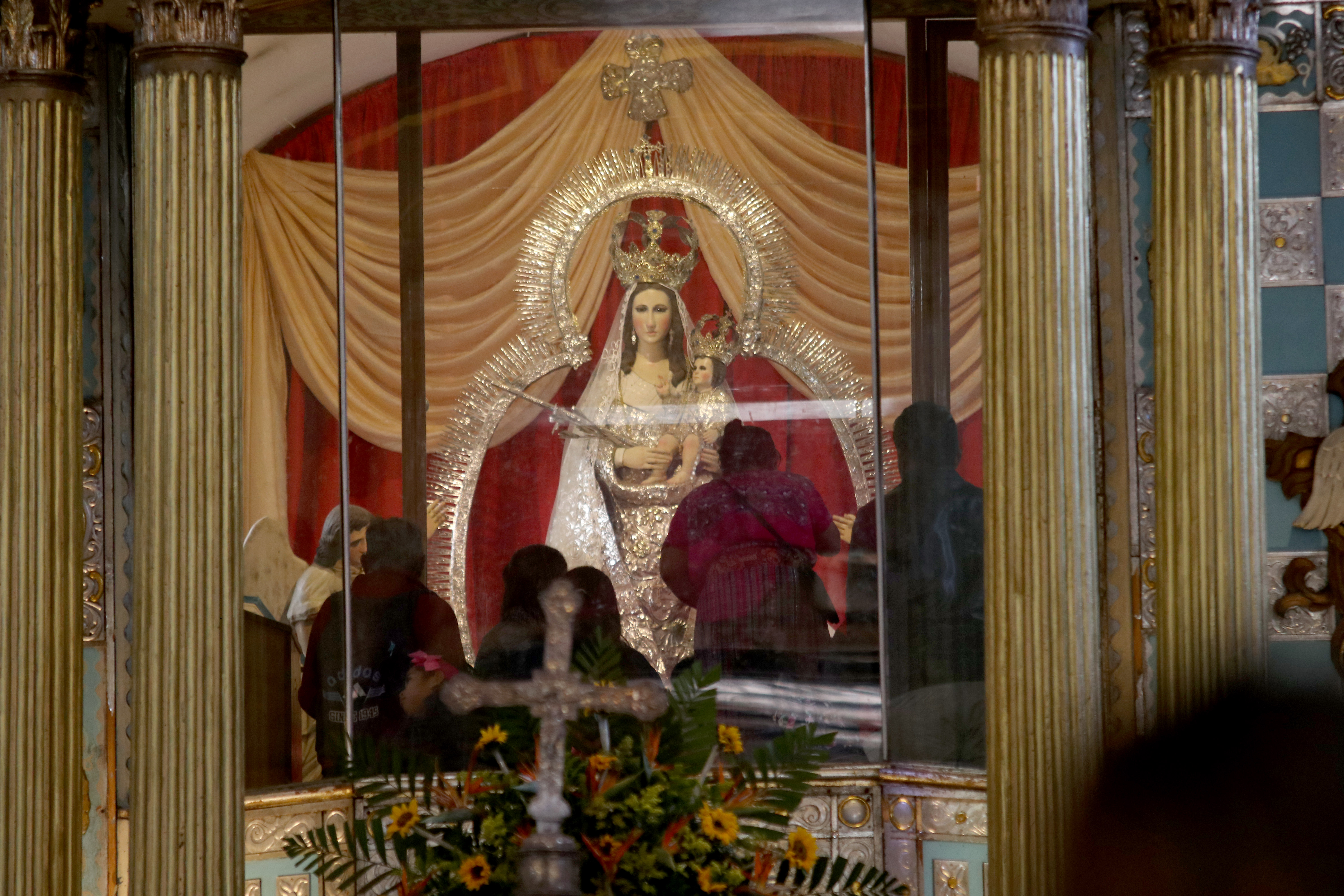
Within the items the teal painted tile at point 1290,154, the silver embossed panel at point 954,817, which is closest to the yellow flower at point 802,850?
the silver embossed panel at point 954,817

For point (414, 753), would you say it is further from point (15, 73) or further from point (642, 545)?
point (15, 73)

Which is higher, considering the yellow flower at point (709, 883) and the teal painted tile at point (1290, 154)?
the teal painted tile at point (1290, 154)

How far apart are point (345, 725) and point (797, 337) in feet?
Answer: 8.18

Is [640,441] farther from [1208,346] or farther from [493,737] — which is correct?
[493,737]

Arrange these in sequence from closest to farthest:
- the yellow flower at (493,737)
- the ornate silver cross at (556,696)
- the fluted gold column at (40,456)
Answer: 1. the ornate silver cross at (556,696)
2. the yellow flower at (493,737)
3. the fluted gold column at (40,456)

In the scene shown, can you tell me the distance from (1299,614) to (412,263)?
387 cm

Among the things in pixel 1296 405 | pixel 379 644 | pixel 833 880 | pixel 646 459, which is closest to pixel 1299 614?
pixel 1296 405

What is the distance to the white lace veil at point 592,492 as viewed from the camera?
657 cm

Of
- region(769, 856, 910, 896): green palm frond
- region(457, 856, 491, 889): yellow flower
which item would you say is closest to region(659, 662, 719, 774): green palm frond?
region(769, 856, 910, 896): green palm frond

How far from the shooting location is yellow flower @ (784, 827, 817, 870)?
377 cm

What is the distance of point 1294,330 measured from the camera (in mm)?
6027

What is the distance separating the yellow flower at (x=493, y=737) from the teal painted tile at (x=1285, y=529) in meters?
3.45

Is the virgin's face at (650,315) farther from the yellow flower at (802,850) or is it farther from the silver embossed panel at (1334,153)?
the yellow flower at (802,850)

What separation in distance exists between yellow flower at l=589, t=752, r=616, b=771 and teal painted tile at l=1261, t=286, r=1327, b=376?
3506 mm
